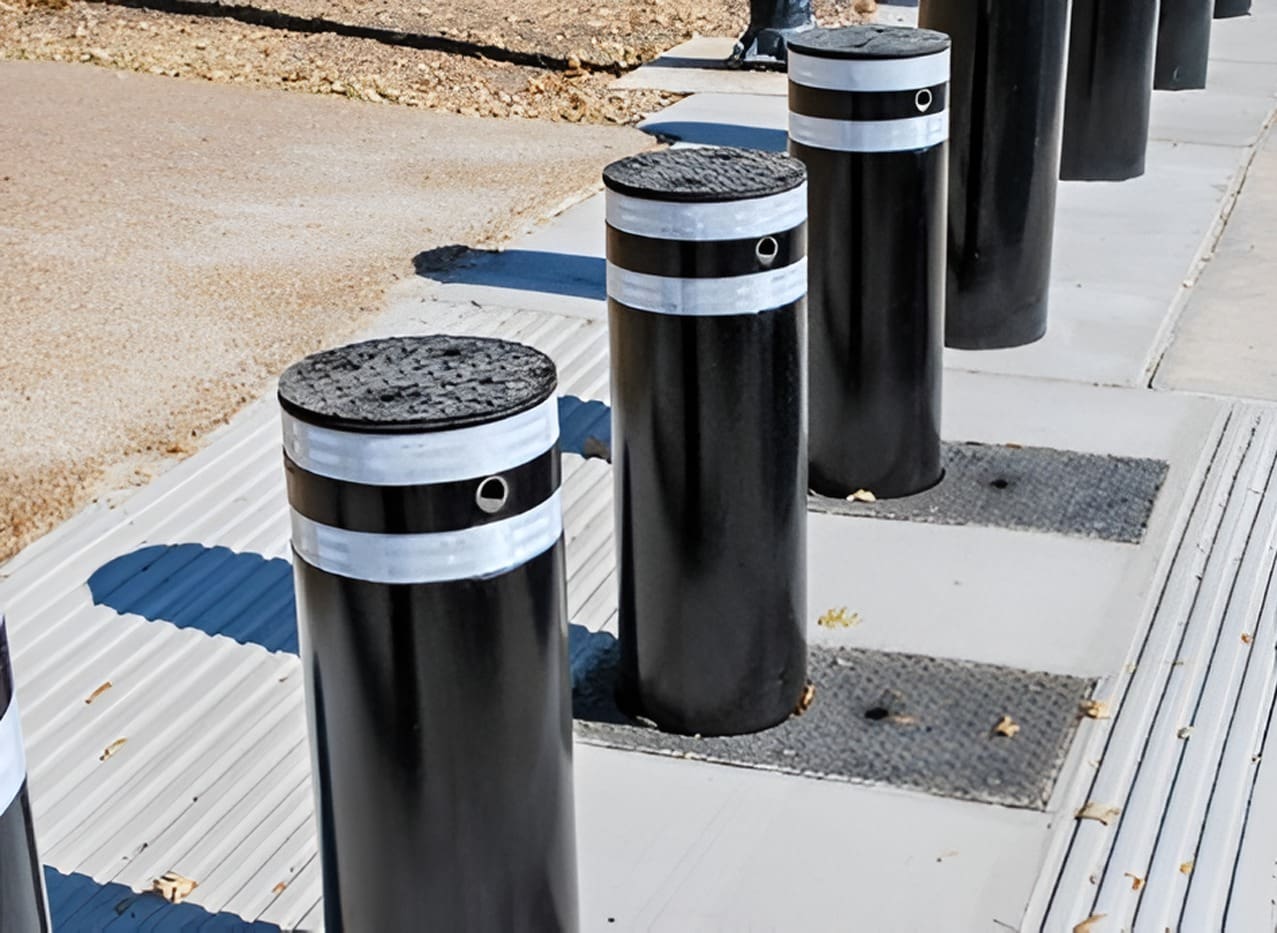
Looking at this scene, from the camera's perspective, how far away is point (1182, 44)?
36.0 ft

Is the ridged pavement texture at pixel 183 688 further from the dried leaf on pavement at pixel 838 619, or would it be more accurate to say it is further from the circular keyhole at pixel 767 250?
the circular keyhole at pixel 767 250

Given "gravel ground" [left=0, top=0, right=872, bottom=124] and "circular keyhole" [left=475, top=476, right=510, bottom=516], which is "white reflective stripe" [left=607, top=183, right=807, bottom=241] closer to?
"circular keyhole" [left=475, top=476, right=510, bottom=516]

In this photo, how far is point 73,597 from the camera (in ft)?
16.1

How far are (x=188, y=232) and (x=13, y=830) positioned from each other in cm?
579

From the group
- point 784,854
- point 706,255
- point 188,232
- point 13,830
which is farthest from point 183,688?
point 188,232

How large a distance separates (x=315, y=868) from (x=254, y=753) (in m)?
0.49

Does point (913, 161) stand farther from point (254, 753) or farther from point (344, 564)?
point (344, 564)

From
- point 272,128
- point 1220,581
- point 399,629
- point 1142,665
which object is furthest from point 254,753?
point 272,128

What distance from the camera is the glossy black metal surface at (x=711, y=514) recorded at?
156 inches

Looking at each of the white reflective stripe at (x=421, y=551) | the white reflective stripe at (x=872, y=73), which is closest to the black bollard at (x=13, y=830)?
the white reflective stripe at (x=421, y=551)

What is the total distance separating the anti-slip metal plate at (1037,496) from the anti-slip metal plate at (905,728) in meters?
0.88

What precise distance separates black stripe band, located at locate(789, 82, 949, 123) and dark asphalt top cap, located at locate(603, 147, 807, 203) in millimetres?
859

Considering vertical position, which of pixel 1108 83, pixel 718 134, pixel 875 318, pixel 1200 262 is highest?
pixel 875 318

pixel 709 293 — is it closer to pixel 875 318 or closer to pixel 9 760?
pixel 875 318
